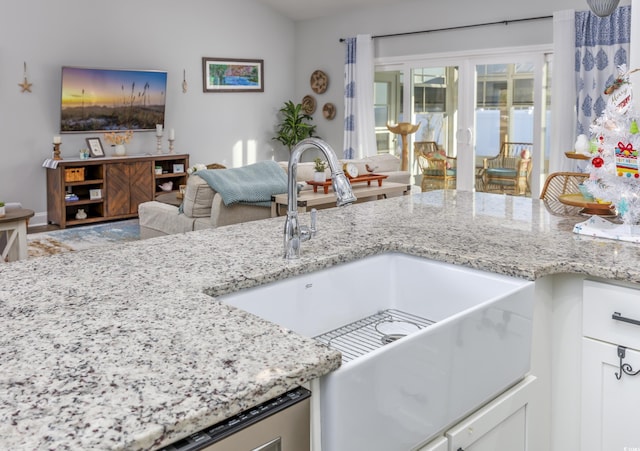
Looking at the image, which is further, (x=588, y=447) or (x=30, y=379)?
(x=588, y=447)

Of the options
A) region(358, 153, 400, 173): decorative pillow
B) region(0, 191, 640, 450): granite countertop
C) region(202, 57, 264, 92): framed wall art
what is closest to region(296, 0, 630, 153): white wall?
region(202, 57, 264, 92): framed wall art

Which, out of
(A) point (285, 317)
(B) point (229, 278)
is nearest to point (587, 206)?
(A) point (285, 317)

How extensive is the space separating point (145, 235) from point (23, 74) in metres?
3.00

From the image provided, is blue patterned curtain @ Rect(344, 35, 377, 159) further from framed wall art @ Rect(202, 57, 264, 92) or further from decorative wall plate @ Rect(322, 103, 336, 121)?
framed wall art @ Rect(202, 57, 264, 92)

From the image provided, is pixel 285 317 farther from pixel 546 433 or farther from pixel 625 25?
pixel 625 25

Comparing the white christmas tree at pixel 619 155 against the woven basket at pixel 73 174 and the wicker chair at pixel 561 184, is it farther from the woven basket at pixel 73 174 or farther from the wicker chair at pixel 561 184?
the woven basket at pixel 73 174

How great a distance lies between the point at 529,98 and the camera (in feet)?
23.4

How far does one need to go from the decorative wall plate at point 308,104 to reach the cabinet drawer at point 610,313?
26.5 feet

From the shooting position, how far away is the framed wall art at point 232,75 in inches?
340

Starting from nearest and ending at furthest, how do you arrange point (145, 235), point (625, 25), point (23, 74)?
point (145, 235) → point (625, 25) → point (23, 74)

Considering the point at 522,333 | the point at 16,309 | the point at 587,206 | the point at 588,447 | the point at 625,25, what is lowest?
the point at 588,447

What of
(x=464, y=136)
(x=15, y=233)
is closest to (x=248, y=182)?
(x=15, y=233)

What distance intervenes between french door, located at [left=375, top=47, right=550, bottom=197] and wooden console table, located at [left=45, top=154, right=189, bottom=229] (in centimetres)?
329

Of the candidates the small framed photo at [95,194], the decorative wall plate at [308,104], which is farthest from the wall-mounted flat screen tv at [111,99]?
the decorative wall plate at [308,104]
